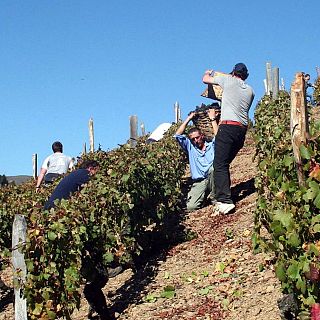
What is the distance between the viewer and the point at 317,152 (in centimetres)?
348

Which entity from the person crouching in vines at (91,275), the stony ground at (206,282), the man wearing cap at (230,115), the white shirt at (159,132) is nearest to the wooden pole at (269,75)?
the white shirt at (159,132)

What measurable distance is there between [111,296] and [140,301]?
649mm

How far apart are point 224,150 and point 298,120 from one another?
4.37 m

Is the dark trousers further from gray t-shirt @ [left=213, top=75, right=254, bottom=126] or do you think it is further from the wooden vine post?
the wooden vine post

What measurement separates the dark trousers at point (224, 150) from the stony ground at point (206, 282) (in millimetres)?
458

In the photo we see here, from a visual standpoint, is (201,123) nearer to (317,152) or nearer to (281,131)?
(281,131)

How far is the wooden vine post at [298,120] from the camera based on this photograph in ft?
11.7

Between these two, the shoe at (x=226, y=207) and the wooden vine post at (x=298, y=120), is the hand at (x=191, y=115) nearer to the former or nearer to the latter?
the shoe at (x=226, y=207)

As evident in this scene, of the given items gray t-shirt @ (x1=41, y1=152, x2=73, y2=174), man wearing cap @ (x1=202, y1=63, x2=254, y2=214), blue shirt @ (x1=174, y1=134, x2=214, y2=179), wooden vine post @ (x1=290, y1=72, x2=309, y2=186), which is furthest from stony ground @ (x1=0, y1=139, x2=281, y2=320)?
gray t-shirt @ (x1=41, y1=152, x2=73, y2=174)

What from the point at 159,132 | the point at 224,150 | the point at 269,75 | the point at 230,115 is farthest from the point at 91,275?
the point at 269,75

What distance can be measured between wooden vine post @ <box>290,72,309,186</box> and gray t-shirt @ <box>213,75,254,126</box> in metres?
4.08

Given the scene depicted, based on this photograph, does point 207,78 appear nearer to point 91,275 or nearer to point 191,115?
point 191,115

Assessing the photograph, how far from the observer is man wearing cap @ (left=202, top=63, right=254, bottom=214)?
7973 millimetres

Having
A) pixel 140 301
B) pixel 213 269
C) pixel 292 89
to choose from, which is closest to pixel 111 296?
pixel 140 301
